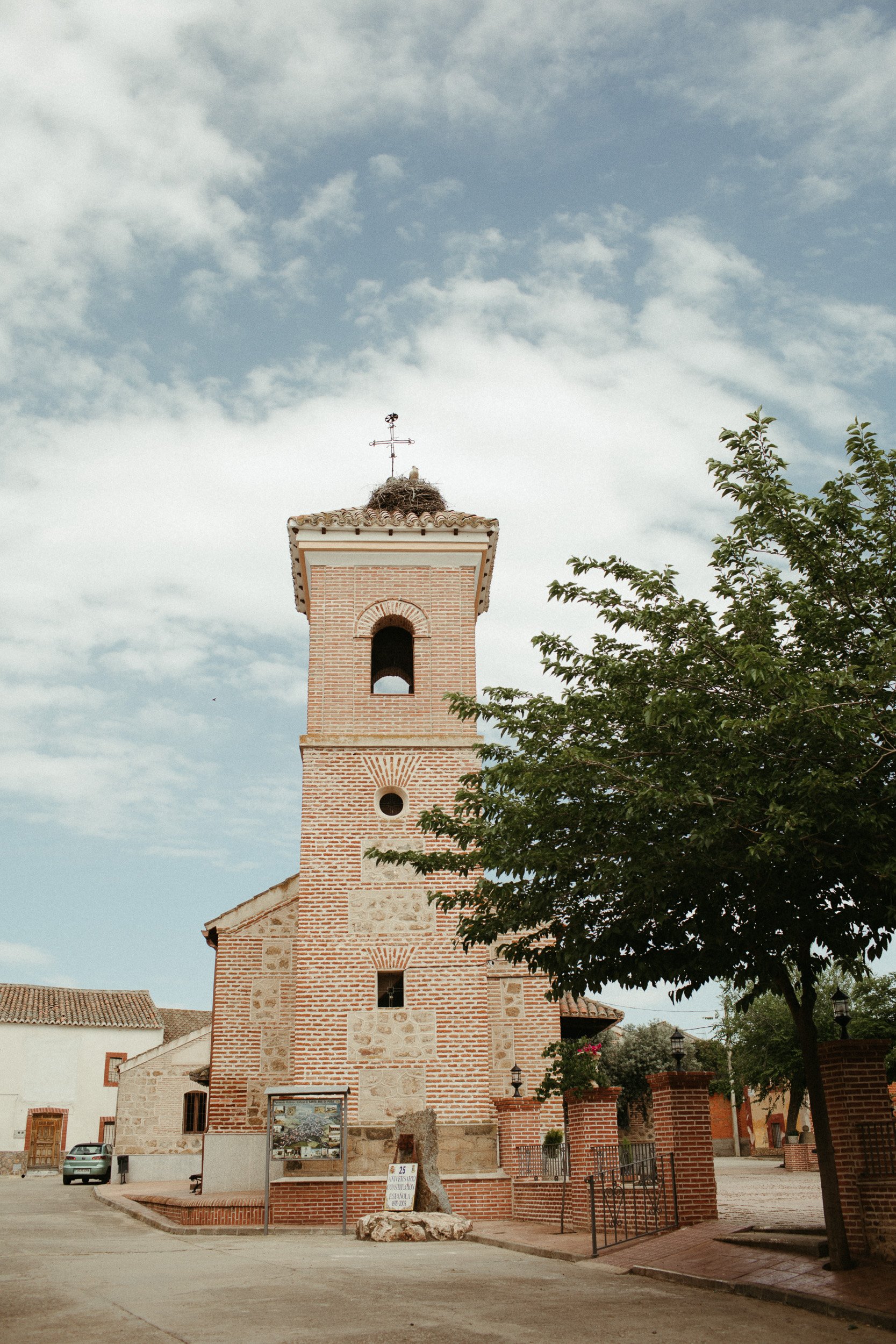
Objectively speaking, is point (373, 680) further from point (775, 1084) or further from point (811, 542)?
point (775, 1084)

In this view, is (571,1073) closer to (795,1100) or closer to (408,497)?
(408,497)

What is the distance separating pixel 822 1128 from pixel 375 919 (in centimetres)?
913

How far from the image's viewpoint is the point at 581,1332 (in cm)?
801

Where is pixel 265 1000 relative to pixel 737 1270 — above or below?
above

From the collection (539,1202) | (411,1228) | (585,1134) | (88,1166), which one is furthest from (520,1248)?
(88,1166)

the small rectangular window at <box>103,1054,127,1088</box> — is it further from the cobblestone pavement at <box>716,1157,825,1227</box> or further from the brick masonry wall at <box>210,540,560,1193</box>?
the brick masonry wall at <box>210,540,560,1193</box>

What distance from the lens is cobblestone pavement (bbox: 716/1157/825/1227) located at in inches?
573

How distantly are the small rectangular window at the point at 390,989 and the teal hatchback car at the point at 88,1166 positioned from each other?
2289cm

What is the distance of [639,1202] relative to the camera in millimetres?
13203

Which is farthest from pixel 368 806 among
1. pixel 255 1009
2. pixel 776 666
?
pixel 776 666

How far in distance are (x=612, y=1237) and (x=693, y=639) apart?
778 cm

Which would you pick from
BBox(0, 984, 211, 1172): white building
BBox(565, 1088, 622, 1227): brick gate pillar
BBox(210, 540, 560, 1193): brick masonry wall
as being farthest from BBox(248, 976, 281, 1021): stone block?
BBox(0, 984, 211, 1172): white building

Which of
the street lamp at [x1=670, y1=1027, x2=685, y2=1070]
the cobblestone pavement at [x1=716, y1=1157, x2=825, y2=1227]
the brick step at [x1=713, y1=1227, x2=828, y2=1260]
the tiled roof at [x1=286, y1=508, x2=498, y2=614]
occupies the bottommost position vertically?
the cobblestone pavement at [x1=716, y1=1157, x2=825, y2=1227]

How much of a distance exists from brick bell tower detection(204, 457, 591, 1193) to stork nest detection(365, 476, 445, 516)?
32 millimetres
